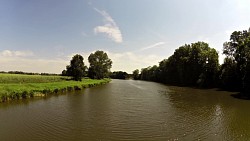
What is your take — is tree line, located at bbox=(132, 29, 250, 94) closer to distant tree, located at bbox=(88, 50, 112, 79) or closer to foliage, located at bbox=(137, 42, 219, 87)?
foliage, located at bbox=(137, 42, 219, 87)

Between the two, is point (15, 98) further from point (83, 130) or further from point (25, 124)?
point (83, 130)

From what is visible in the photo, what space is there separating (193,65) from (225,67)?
1656 centimetres

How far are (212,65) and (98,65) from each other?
51.4 meters

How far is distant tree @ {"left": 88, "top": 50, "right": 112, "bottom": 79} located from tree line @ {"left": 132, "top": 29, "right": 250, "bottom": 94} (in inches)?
1224

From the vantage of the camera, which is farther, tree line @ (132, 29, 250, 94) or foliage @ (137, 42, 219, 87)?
foliage @ (137, 42, 219, 87)

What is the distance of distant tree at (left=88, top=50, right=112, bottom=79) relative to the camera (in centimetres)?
10462

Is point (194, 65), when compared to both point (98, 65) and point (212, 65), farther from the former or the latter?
point (98, 65)

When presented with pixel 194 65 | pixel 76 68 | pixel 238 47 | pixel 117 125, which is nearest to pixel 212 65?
pixel 194 65

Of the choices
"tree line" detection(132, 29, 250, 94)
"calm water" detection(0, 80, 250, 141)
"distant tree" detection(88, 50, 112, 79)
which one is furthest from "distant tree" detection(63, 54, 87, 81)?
"calm water" detection(0, 80, 250, 141)

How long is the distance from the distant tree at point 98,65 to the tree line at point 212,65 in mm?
31099

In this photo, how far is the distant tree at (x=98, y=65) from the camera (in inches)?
4119

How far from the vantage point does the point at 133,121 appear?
19.7 metres

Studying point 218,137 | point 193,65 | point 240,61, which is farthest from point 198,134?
point 193,65

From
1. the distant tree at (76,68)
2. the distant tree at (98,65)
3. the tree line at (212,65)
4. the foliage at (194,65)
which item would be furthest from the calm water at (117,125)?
the distant tree at (98,65)
